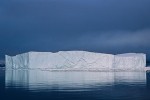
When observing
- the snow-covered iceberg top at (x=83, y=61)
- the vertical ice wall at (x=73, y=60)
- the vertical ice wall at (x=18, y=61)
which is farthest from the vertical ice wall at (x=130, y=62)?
the vertical ice wall at (x=18, y=61)

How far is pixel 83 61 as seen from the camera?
4022 cm

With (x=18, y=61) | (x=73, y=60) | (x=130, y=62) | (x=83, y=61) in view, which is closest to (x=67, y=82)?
(x=73, y=60)

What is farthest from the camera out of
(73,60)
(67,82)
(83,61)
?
(83,61)

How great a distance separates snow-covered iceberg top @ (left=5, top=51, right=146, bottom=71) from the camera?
40.2 metres

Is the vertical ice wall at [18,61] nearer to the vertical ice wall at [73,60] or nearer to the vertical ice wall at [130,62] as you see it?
the vertical ice wall at [73,60]

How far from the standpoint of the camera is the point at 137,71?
43375 mm

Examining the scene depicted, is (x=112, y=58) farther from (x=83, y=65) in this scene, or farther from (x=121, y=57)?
(x=83, y=65)

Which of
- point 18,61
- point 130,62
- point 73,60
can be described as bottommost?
point 130,62

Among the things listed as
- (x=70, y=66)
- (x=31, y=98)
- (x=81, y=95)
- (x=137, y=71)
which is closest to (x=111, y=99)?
(x=81, y=95)

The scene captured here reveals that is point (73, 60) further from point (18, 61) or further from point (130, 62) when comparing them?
point (18, 61)

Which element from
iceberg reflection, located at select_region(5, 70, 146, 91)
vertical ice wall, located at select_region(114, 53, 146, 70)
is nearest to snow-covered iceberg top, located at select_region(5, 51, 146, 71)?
vertical ice wall, located at select_region(114, 53, 146, 70)

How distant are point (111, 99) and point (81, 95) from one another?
1856 millimetres

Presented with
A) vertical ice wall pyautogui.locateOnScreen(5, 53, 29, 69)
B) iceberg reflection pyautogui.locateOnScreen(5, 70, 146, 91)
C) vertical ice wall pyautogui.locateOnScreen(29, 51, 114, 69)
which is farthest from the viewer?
vertical ice wall pyautogui.locateOnScreen(5, 53, 29, 69)

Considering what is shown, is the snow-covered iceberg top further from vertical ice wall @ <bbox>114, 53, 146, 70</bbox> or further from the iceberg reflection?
the iceberg reflection
